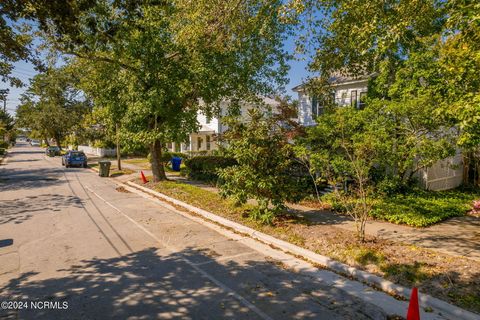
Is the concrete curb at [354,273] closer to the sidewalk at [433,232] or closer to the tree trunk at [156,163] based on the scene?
the sidewalk at [433,232]

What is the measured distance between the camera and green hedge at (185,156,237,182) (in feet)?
61.4

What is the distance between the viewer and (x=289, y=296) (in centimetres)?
529

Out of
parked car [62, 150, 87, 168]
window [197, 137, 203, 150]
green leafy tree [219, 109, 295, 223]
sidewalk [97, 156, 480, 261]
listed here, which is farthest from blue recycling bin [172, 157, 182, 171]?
green leafy tree [219, 109, 295, 223]

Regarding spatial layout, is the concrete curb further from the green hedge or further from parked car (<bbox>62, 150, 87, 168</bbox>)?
parked car (<bbox>62, 150, 87, 168</bbox>)

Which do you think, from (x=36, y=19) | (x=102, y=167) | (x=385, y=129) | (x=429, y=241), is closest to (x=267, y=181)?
(x=429, y=241)

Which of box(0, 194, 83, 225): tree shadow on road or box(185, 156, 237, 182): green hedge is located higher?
box(185, 156, 237, 182): green hedge

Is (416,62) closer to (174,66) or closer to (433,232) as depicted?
(433,232)

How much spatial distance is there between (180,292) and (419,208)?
28.4 feet

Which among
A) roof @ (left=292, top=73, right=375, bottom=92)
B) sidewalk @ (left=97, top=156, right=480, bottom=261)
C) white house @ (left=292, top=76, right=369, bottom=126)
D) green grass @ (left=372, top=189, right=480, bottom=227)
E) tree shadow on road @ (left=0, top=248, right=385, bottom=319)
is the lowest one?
tree shadow on road @ (left=0, top=248, right=385, bottom=319)

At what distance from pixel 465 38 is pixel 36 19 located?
8.62m

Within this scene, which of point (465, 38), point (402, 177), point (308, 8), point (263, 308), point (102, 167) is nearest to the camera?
point (263, 308)

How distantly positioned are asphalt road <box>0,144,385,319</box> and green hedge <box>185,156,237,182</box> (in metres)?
8.40

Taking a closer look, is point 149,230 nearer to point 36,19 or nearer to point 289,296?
point 289,296

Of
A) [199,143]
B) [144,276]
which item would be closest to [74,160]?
[199,143]
